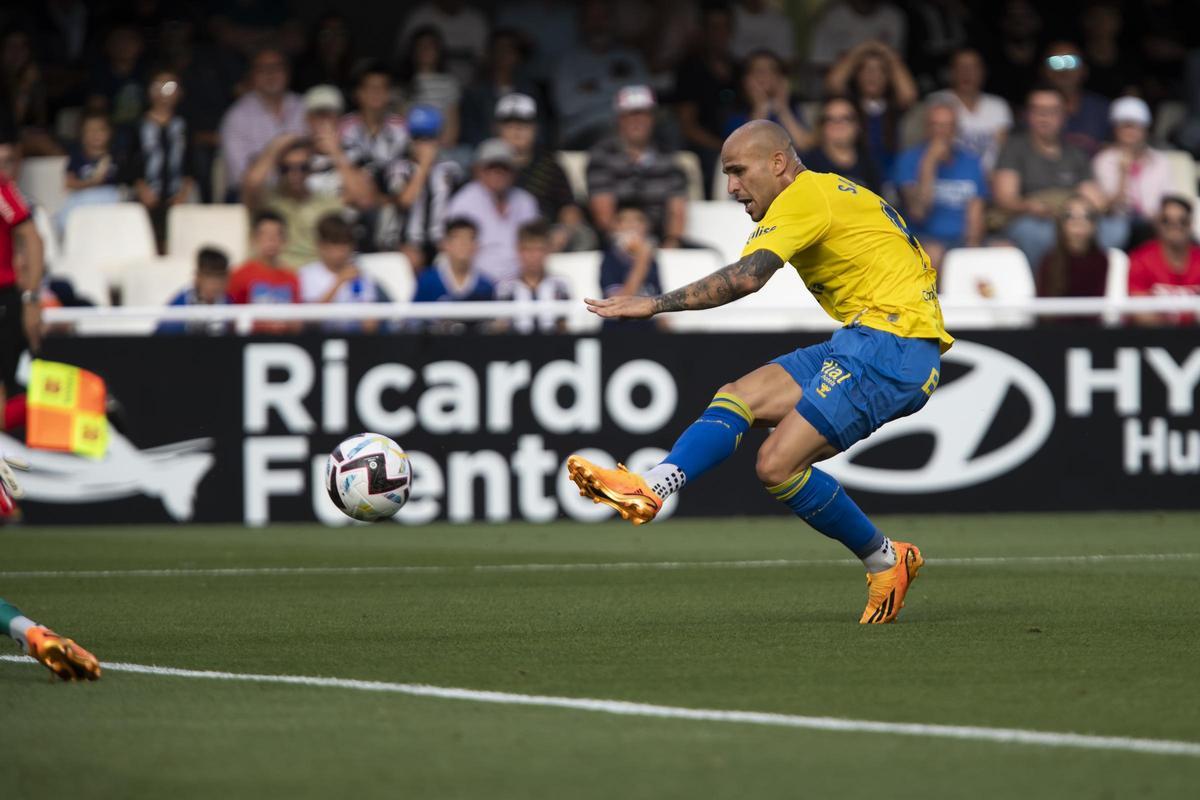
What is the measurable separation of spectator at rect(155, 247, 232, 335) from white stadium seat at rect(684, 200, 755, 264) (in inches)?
148

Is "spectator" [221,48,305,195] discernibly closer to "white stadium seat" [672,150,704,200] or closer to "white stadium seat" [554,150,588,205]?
"white stadium seat" [554,150,588,205]

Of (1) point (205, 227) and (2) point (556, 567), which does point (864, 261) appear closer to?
(2) point (556, 567)

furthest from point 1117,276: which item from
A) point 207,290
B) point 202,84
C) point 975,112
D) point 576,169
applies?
point 202,84

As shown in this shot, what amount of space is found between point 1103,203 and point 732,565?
268 inches

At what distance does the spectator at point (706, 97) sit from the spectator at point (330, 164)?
2953 millimetres

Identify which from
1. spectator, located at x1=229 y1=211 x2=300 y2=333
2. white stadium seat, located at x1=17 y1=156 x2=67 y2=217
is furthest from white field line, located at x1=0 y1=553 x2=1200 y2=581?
white stadium seat, located at x1=17 y1=156 x2=67 y2=217

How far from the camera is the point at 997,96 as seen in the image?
17.7 meters

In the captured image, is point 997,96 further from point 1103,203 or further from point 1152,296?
point 1152,296

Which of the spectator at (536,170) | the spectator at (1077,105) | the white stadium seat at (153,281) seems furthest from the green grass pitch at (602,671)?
the spectator at (1077,105)

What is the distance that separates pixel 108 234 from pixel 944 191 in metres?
6.48

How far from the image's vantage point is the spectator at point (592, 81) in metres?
17.2

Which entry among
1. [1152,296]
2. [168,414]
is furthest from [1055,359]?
[168,414]

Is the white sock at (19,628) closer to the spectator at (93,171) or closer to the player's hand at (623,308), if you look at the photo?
the player's hand at (623,308)

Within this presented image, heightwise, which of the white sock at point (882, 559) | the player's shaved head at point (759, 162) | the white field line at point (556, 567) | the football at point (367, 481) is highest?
the player's shaved head at point (759, 162)
